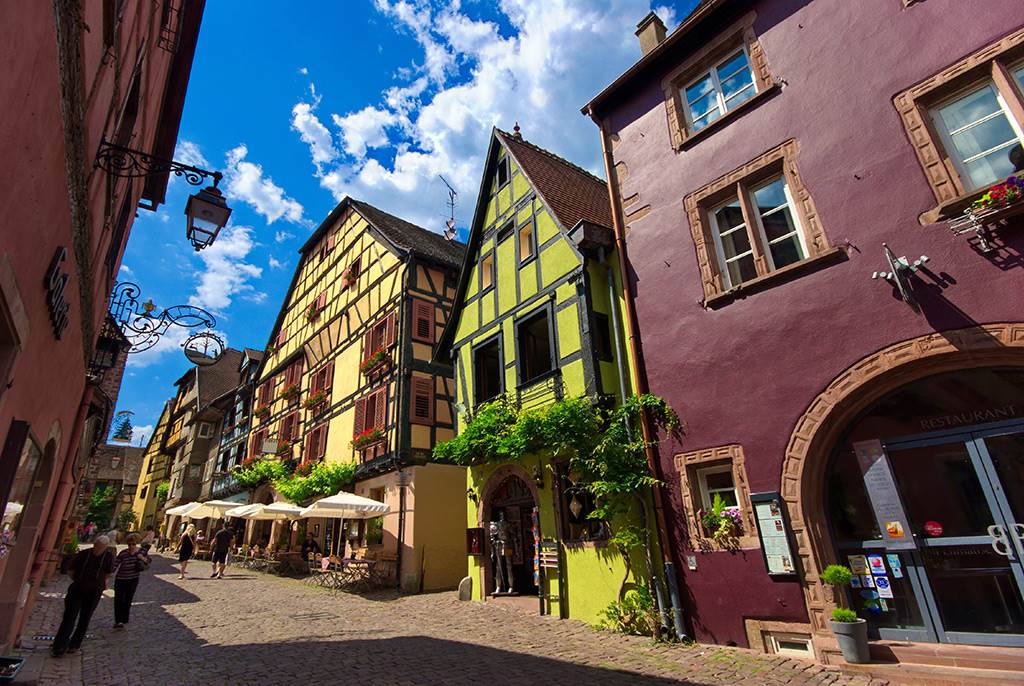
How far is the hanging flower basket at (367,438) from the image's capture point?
1641 cm

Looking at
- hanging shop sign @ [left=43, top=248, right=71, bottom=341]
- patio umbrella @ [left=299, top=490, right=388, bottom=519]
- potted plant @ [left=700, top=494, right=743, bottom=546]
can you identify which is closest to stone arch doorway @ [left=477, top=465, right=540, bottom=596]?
patio umbrella @ [left=299, top=490, right=388, bottom=519]

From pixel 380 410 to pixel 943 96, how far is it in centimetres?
1508

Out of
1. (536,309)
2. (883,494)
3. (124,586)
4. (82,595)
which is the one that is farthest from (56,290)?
(883,494)

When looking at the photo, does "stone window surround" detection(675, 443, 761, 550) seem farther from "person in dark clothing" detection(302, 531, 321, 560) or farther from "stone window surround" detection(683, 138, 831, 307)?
"person in dark clothing" detection(302, 531, 321, 560)

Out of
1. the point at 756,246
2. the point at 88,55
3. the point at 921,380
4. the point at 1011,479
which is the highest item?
the point at 756,246

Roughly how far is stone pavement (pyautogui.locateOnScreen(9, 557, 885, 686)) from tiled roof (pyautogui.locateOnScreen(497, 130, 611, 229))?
25.3 feet

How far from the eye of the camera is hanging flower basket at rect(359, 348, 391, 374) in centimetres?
1731

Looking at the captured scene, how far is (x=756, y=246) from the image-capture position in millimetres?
7871

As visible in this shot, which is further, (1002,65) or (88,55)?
(1002,65)

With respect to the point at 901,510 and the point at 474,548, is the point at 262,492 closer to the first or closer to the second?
the point at 474,548

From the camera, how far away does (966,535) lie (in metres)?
5.67

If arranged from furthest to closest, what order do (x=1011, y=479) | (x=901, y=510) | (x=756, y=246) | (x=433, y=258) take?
1. (x=433, y=258)
2. (x=756, y=246)
3. (x=901, y=510)
4. (x=1011, y=479)

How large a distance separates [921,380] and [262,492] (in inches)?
1024

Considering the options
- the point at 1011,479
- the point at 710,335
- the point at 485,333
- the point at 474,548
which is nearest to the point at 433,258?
the point at 485,333
